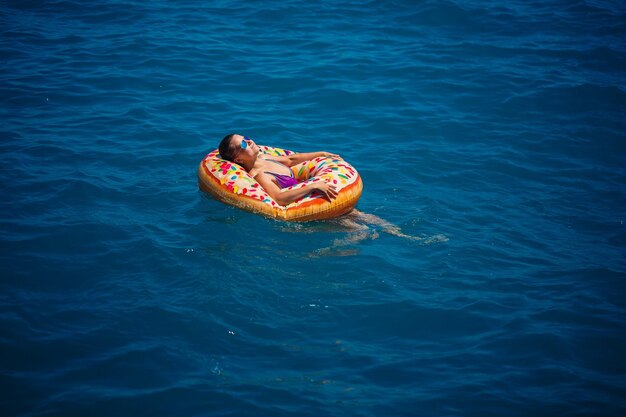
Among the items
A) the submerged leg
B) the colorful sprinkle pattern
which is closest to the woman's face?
the colorful sprinkle pattern

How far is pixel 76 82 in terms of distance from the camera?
10.7 metres

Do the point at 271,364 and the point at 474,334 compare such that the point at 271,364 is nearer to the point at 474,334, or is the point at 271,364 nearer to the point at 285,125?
the point at 474,334

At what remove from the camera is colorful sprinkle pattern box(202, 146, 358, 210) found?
697 cm

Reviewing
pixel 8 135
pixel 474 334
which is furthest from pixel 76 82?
pixel 474 334

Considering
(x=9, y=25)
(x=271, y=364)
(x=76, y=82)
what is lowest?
(x=271, y=364)

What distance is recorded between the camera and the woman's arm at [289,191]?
6.85m

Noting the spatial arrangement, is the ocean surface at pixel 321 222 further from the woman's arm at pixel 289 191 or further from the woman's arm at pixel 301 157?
the woman's arm at pixel 301 157

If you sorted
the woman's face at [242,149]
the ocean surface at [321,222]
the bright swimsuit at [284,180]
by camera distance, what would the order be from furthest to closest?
the bright swimsuit at [284,180] < the woman's face at [242,149] < the ocean surface at [321,222]

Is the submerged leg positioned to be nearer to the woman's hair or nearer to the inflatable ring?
the inflatable ring

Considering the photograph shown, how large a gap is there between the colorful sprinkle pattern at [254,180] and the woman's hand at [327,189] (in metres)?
0.06

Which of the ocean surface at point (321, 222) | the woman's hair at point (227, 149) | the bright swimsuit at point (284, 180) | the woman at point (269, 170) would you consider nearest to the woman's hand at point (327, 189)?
the woman at point (269, 170)

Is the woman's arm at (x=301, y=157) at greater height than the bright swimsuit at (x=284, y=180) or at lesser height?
greater

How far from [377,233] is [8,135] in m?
5.71

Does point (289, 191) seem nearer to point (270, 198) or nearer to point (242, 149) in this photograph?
point (270, 198)
